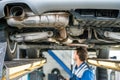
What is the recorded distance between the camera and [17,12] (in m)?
2.89

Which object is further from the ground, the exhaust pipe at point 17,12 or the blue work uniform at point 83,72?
the exhaust pipe at point 17,12

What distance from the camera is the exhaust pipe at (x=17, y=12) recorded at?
110 inches

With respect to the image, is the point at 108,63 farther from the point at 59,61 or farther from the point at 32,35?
the point at 59,61

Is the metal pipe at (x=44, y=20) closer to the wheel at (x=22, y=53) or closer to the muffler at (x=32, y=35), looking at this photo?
the muffler at (x=32, y=35)

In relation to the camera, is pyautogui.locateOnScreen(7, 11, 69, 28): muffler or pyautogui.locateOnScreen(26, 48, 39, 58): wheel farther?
pyautogui.locateOnScreen(26, 48, 39, 58): wheel

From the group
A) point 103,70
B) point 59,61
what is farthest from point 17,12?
point 59,61

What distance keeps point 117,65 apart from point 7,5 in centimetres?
194

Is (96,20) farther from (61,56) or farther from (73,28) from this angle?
(61,56)

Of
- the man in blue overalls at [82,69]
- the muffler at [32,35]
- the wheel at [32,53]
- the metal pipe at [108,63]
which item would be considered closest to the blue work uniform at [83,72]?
the man in blue overalls at [82,69]

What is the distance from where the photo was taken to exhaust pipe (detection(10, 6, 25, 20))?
9.21 feet

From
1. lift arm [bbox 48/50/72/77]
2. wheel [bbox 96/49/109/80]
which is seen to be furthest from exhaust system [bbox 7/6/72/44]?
lift arm [bbox 48/50/72/77]

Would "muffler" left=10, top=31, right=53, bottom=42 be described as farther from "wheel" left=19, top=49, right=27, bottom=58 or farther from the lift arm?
the lift arm

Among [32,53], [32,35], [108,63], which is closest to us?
[32,35]

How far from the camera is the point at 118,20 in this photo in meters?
2.77
